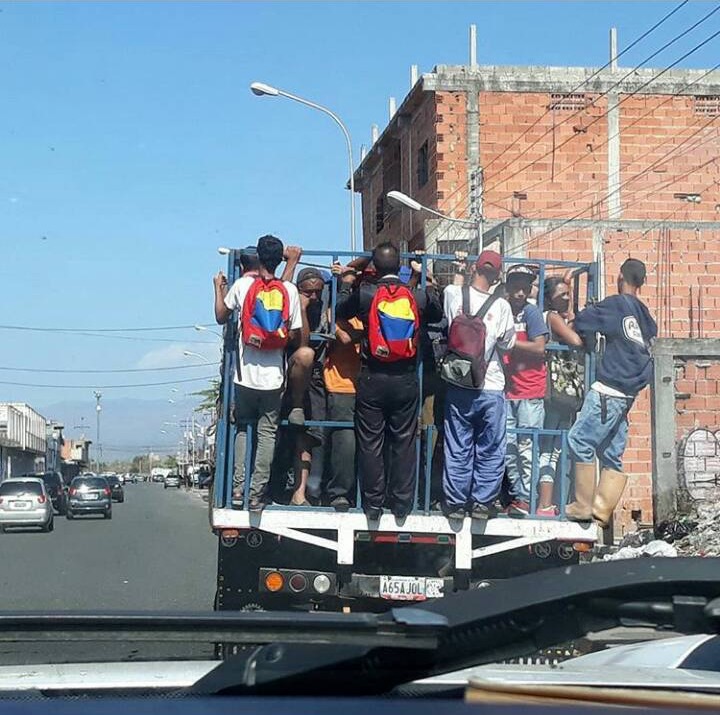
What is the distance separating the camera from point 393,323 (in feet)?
23.9

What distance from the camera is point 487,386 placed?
297 inches

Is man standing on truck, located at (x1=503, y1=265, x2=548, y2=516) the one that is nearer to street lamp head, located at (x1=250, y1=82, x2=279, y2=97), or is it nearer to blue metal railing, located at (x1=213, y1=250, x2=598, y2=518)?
blue metal railing, located at (x1=213, y1=250, x2=598, y2=518)

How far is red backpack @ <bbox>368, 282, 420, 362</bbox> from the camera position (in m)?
7.30

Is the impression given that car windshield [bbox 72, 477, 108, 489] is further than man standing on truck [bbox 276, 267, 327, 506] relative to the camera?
Yes

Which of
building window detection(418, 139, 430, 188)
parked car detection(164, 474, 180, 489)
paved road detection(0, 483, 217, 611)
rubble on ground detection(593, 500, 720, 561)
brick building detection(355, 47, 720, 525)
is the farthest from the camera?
parked car detection(164, 474, 180, 489)

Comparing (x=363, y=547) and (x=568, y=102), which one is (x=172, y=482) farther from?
(x=363, y=547)

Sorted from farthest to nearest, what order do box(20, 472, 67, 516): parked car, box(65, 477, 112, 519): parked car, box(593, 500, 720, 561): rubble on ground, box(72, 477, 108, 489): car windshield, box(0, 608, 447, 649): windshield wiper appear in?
box(20, 472, 67, 516): parked car
box(72, 477, 108, 489): car windshield
box(65, 477, 112, 519): parked car
box(593, 500, 720, 561): rubble on ground
box(0, 608, 447, 649): windshield wiper

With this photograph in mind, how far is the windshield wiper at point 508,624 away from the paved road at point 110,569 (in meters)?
5.24

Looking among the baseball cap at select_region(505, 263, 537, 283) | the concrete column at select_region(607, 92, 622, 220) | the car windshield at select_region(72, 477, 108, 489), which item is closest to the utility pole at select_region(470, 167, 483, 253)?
the concrete column at select_region(607, 92, 622, 220)

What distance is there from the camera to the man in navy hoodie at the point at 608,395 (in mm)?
7797

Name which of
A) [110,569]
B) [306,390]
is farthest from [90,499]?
[306,390]

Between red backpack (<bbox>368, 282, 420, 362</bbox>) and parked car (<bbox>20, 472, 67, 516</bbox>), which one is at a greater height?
red backpack (<bbox>368, 282, 420, 362</bbox>)

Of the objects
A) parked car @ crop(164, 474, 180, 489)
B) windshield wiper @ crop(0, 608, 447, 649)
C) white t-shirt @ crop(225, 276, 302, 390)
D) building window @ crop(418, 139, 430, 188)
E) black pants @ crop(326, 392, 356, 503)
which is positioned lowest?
parked car @ crop(164, 474, 180, 489)

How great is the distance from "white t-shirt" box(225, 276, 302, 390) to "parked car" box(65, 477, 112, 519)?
33.1 metres
